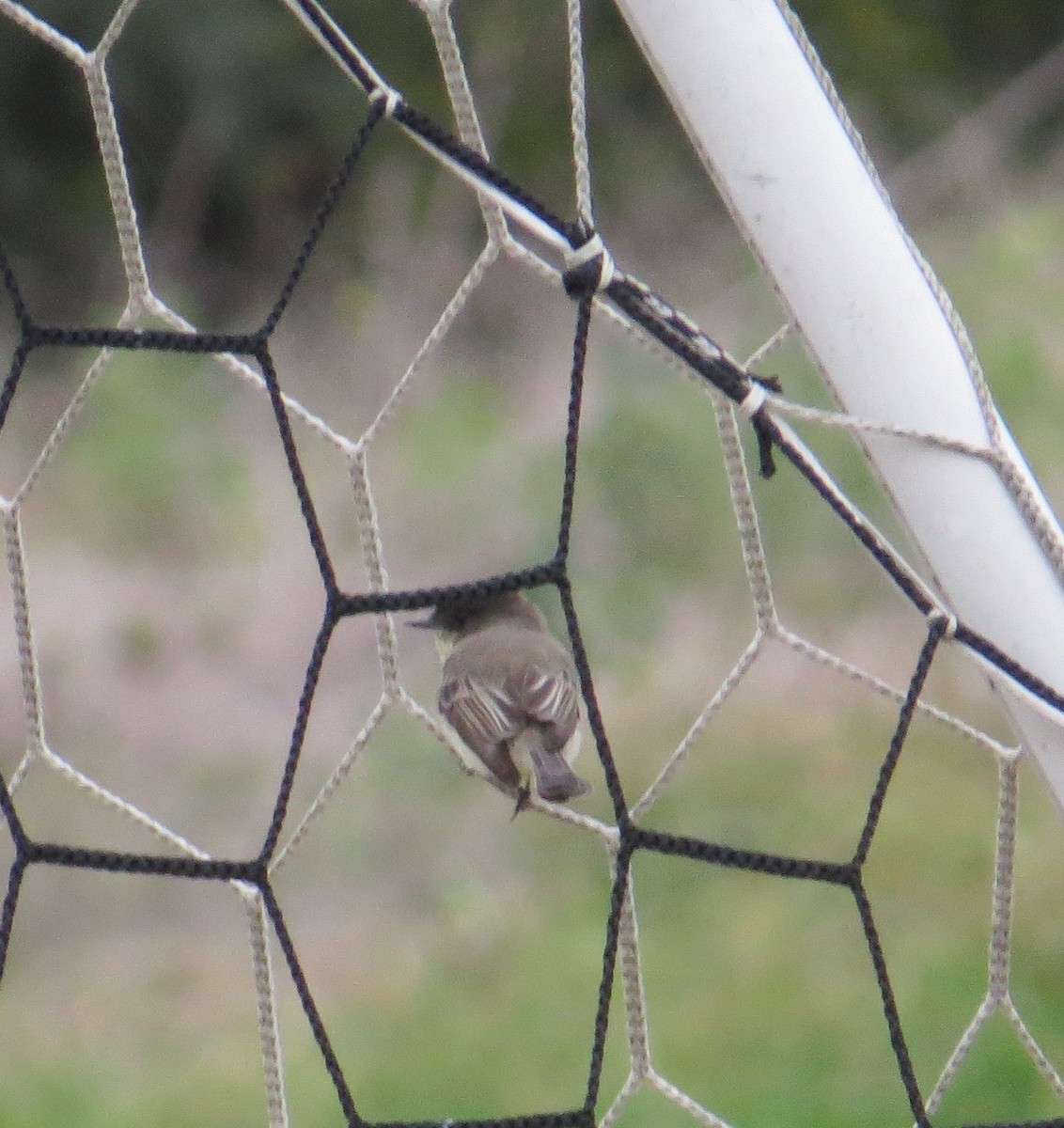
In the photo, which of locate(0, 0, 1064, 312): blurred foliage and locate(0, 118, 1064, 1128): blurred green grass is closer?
locate(0, 118, 1064, 1128): blurred green grass

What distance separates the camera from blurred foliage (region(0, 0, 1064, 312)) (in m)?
4.31

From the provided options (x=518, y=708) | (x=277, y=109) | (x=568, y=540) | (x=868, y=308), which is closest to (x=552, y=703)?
(x=518, y=708)

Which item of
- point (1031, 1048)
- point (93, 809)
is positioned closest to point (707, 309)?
point (93, 809)

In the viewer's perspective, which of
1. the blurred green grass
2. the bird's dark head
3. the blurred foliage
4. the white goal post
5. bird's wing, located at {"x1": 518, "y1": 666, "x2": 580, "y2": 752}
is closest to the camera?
the white goal post

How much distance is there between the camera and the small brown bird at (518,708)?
1.49 metres

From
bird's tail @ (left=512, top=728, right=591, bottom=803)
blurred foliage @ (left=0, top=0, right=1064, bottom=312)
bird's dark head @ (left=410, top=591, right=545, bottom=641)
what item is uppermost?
blurred foliage @ (left=0, top=0, right=1064, bottom=312)

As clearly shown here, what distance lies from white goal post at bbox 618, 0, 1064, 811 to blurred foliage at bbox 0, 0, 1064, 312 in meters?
3.37

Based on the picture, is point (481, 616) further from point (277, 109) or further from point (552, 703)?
point (277, 109)

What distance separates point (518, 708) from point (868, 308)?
0.72m

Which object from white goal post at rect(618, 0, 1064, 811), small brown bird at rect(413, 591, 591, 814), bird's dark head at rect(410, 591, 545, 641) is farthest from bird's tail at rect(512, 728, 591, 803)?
white goal post at rect(618, 0, 1064, 811)

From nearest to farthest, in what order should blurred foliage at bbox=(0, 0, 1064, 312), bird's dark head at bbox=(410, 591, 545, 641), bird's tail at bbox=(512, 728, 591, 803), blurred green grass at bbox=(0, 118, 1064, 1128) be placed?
bird's tail at bbox=(512, 728, 591, 803), bird's dark head at bbox=(410, 591, 545, 641), blurred green grass at bbox=(0, 118, 1064, 1128), blurred foliage at bbox=(0, 0, 1064, 312)

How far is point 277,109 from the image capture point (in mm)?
4438

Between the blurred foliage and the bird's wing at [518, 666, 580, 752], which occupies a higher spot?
the blurred foliage

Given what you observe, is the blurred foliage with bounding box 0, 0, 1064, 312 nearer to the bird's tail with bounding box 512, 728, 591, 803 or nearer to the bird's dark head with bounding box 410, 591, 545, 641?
the bird's dark head with bounding box 410, 591, 545, 641
